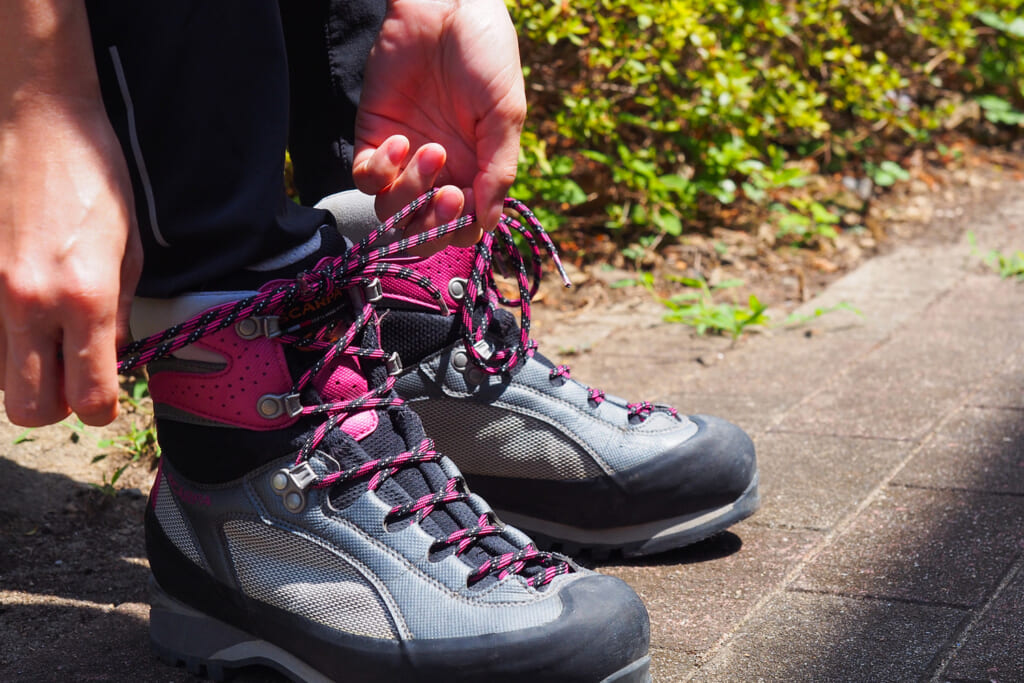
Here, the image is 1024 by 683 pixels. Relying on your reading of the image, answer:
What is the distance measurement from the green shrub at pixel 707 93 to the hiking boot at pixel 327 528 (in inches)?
60.6

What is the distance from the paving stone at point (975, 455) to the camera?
1473 millimetres

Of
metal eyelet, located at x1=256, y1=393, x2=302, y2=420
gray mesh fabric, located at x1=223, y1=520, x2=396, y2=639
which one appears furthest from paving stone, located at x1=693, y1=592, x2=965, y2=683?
metal eyelet, located at x1=256, y1=393, x2=302, y2=420

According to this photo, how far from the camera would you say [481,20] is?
1.20m

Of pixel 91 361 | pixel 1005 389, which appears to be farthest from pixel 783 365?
pixel 91 361

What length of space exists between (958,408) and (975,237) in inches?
55.4

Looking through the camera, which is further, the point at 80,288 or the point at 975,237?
the point at 975,237

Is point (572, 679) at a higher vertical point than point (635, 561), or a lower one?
higher

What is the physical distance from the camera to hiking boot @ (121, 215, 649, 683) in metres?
0.99

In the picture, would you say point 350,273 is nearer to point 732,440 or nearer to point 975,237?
point 732,440

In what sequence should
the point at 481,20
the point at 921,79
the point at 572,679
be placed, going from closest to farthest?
the point at 572,679 → the point at 481,20 → the point at 921,79

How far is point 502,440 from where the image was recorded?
1319 mm

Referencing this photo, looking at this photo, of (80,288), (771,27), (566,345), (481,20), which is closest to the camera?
(80,288)

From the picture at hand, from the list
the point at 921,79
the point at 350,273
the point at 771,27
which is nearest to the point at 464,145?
the point at 350,273

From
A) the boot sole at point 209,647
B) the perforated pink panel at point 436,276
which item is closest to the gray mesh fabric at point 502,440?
the perforated pink panel at point 436,276
